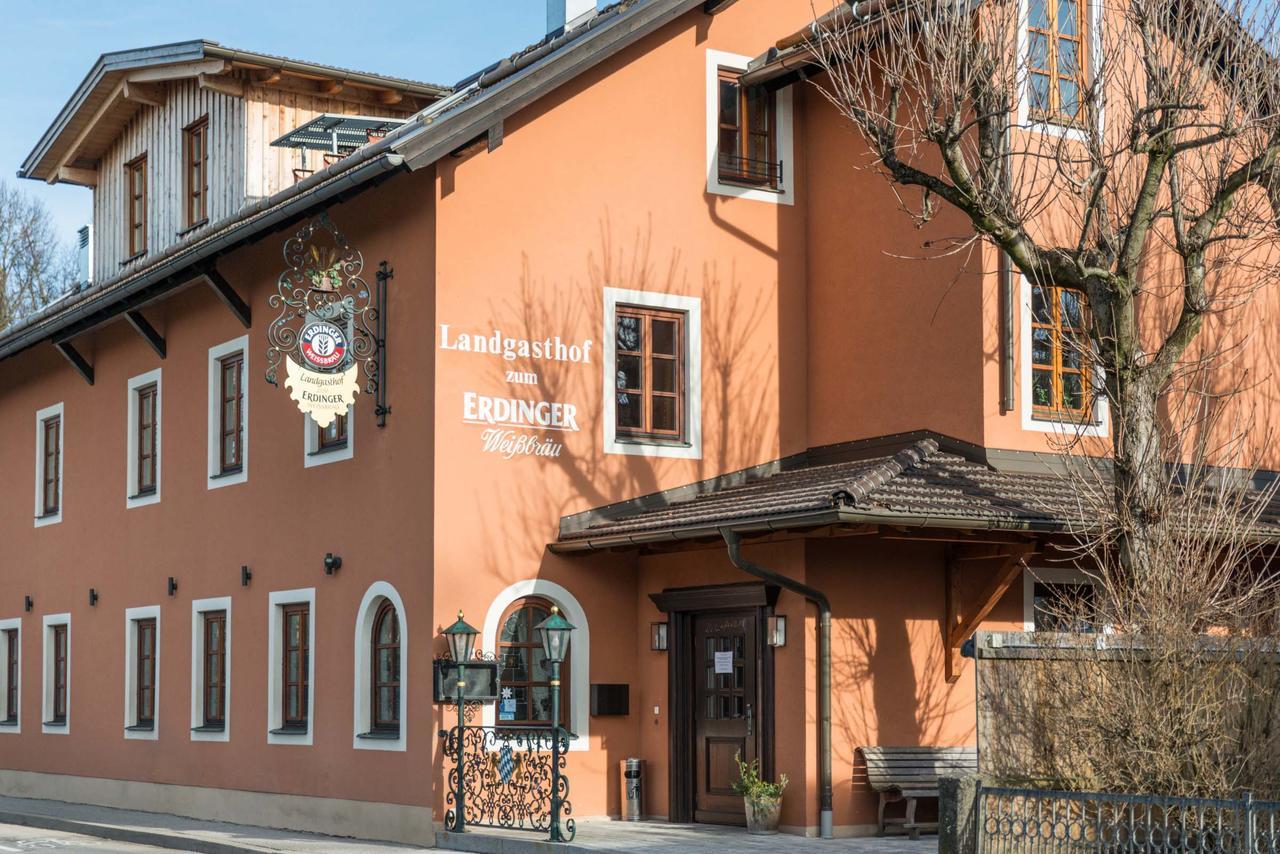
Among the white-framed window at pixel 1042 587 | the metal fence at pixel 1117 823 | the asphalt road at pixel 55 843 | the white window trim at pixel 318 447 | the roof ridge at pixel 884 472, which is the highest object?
the white window trim at pixel 318 447

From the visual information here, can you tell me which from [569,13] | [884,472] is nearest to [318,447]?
[569,13]

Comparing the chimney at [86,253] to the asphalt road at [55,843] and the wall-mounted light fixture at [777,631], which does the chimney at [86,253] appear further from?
the wall-mounted light fixture at [777,631]

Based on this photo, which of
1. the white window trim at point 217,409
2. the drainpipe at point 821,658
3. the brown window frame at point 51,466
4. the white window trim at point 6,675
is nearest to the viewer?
the drainpipe at point 821,658

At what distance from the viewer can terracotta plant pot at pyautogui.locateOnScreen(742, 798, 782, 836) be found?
15523 millimetres

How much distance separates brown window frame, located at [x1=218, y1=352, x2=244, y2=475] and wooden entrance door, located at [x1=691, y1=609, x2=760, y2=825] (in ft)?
18.7

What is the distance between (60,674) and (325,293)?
866 cm

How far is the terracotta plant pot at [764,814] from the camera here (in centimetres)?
1552

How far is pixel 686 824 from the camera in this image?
1650 cm

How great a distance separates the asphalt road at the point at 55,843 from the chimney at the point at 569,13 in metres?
9.30

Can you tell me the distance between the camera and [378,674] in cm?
1709

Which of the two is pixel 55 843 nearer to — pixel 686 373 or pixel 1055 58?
pixel 686 373

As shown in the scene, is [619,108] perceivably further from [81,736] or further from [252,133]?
[81,736]

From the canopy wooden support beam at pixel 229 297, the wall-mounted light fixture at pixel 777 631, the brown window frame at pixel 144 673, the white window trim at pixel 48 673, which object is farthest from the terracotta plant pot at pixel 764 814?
the white window trim at pixel 48 673

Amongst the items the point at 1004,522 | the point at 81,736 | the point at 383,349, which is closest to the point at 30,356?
the point at 81,736
